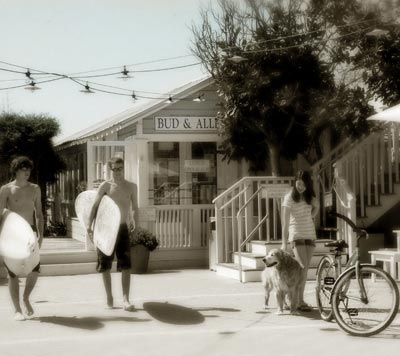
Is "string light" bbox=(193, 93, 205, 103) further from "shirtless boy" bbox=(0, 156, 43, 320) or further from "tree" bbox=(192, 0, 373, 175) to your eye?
"shirtless boy" bbox=(0, 156, 43, 320)

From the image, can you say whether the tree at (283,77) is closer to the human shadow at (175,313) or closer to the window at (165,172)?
the window at (165,172)

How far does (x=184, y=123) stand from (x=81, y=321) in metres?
8.04

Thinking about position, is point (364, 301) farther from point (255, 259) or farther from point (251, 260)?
point (251, 260)

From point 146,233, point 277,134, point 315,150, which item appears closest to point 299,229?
point 146,233

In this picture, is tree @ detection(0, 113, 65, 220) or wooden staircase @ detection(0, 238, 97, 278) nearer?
wooden staircase @ detection(0, 238, 97, 278)

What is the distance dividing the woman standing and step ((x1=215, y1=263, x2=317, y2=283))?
10.9 ft

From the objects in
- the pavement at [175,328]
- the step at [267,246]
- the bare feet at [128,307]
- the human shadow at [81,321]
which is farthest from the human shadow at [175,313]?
the step at [267,246]

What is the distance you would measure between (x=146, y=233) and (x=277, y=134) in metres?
3.41

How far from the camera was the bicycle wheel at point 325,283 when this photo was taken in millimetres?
8398

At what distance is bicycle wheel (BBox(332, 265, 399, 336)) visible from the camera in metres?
7.42

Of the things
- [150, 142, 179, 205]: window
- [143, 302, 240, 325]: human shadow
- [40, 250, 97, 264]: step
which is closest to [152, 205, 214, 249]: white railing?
[150, 142, 179, 205]: window

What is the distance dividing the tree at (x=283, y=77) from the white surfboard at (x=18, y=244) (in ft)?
23.7

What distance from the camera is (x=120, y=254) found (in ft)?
29.7

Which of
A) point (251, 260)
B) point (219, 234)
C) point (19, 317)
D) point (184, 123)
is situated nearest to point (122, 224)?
point (19, 317)
